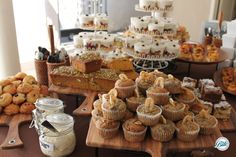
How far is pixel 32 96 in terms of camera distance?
122 centimetres

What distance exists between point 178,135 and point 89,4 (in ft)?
9.94

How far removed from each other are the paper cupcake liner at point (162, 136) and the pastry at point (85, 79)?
0.43 meters

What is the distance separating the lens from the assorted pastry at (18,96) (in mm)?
1196

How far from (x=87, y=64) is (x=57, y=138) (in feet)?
1.45

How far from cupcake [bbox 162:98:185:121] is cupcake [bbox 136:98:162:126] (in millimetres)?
30

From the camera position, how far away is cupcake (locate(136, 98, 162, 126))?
0.89m

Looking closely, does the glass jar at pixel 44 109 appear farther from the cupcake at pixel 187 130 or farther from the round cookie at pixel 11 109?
the cupcake at pixel 187 130

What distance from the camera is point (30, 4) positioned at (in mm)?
2893

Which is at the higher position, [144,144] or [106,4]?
[106,4]

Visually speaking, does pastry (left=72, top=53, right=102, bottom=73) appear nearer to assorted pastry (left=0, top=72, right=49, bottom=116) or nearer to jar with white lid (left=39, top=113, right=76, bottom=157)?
assorted pastry (left=0, top=72, right=49, bottom=116)

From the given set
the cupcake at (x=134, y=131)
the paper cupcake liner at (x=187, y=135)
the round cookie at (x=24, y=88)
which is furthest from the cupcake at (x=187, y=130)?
the round cookie at (x=24, y=88)

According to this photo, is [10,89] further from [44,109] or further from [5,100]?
[44,109]

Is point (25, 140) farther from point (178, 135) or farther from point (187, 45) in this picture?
point (187, 45)

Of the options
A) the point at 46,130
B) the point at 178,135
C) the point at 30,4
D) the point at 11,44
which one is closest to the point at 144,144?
the point at 178,135
